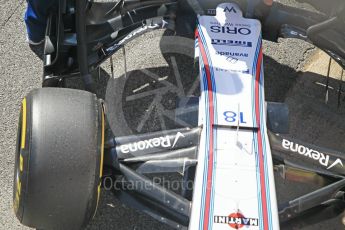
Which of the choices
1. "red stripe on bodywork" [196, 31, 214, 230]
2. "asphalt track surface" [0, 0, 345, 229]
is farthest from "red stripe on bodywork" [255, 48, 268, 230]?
"asphalt track surface" [0, 0, 345, 229]

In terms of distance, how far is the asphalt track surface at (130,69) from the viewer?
304cm

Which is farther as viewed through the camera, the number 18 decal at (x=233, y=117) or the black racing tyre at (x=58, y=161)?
the number 18 decal at (x=233, y=117)

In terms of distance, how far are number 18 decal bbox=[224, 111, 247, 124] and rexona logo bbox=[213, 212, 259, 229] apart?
47cm

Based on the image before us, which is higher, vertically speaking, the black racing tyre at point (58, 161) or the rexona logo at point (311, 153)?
the black racing tyre at point (58, 161)

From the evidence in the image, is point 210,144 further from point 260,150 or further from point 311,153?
point 311,153

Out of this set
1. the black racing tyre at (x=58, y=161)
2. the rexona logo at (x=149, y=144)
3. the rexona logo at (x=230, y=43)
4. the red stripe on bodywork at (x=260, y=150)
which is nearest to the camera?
the black racing tyre at (x=58, y=161)

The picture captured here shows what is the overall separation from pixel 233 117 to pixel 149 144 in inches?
15.7

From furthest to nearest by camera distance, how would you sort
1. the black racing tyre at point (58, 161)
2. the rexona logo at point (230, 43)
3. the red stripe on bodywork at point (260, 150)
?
1. the rexona logo at point (230, 43)
2. the red stripe on bodywork at point (260, 150)
3. the black racing tyre at point (58, 161)

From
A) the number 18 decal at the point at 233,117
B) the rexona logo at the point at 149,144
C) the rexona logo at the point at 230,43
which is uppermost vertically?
the rexona logo at the point at 230,43

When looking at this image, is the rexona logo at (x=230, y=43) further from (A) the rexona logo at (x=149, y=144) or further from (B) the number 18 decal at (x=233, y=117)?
(A) the rexona logo at (x=149, y=144)

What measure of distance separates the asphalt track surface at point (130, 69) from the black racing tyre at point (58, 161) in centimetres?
62

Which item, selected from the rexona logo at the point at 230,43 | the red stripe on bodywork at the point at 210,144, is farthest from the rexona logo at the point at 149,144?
the rexona logo at the point at 230,43

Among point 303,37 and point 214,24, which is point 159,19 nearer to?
point 214,24

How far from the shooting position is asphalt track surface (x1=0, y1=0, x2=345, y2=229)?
120 inches
